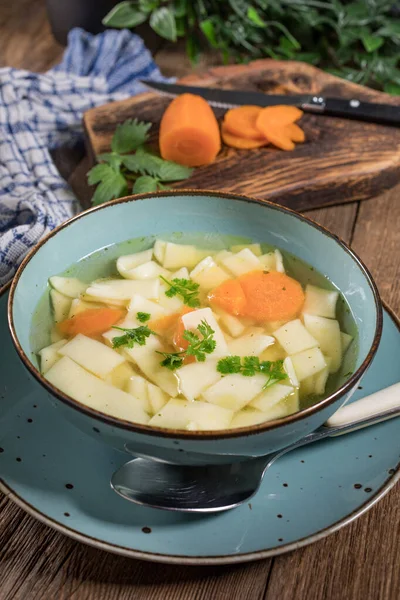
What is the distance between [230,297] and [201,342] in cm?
18

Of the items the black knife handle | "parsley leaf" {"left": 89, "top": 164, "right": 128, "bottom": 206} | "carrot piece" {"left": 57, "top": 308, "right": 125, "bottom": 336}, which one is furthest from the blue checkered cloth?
the black knife handle

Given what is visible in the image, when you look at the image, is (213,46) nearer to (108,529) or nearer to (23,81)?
(23,81)

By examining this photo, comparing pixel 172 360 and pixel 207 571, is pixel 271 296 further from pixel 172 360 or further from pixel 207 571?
pixel 207 571

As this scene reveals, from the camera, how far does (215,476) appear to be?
47.1 inches

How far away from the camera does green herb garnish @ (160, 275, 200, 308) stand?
145 centimetres

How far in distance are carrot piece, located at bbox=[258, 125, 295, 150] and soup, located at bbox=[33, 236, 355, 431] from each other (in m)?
0.69

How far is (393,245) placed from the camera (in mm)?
1967

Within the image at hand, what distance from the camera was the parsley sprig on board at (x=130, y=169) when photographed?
1.94 meters

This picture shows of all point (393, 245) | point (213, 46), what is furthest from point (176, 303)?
point (213, 46)

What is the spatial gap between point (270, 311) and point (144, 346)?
0.28 m

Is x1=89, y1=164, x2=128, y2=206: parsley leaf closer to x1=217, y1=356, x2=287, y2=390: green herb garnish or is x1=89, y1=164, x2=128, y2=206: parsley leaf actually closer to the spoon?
x1=217, y1=356, x2=287, y2=390: green herb garnish

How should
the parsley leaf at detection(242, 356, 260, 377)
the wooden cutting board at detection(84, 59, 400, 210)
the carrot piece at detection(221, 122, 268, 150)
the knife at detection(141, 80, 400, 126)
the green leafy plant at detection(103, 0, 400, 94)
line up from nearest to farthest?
the parsley leaf at detection(242, 356, 260, 377) < the wooden cutting board at detection(84, 59, 400, 210) < the carrot piece at detection(221, 122, 268, 150) < the knife at detection(141, 80, 400, 126) < the green leafy plant at detection(103, 0, 400, 94)

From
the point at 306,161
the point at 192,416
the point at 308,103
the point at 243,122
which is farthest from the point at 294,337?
the point at 308,103

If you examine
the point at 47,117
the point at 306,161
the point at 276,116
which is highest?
the point at 47,117
